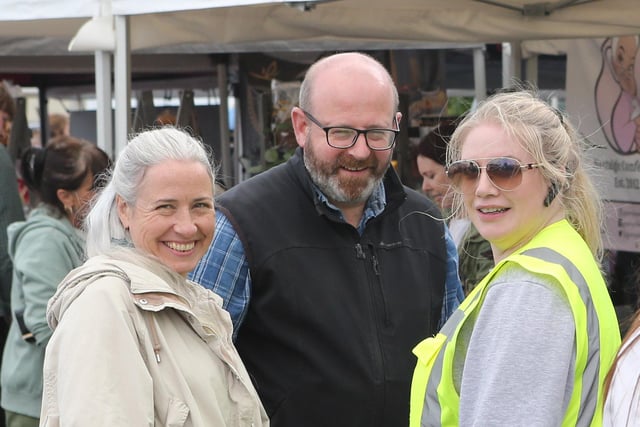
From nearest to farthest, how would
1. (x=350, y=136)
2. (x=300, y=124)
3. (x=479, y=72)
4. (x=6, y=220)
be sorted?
(x=350, y=136), (x=300, y=124), (x=6, y=220), (x=479, y=72)

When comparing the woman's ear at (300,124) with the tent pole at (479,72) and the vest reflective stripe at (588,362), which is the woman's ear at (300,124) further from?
the tent pole at (479,72)

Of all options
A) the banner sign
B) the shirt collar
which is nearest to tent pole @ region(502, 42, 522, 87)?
the banner sign

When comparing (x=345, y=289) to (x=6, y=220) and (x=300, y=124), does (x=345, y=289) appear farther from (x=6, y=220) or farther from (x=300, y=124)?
(x=6, y=220)

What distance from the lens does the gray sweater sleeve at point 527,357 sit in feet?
5.39

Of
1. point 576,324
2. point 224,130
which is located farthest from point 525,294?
point 224,130

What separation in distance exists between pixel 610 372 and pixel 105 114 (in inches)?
111

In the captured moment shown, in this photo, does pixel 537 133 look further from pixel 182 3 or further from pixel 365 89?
pixel 182 3

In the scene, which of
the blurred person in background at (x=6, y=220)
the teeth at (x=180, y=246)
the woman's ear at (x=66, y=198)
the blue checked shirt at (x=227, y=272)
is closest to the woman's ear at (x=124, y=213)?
the teeth at (x=180, y=246)

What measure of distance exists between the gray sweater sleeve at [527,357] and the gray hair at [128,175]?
0.84 meters

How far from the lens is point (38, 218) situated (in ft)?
12.9

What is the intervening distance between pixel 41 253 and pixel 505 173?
2.49 meters

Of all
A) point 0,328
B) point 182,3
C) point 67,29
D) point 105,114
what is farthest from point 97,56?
point 0,328

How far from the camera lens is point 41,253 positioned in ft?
12.6

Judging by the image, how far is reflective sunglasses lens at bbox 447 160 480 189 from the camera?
1.90 meters
